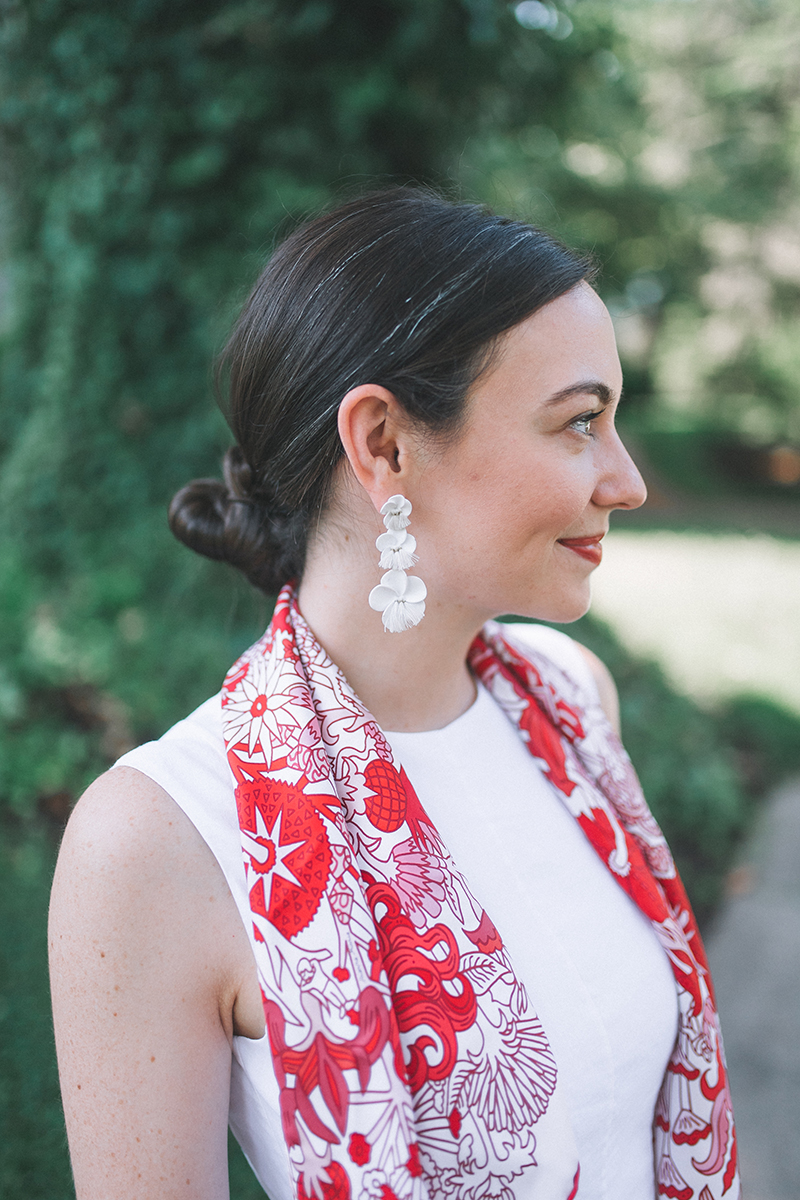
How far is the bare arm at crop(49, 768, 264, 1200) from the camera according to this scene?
109 cm

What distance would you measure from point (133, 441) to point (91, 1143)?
3.68 m

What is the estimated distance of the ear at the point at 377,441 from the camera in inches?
52.3

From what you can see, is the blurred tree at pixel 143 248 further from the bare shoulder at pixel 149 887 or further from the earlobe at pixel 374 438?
the bare shoulder at pixel 149 887

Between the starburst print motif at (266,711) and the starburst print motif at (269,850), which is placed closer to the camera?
the starburst print motif at (269,850)

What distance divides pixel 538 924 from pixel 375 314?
3.34 ft

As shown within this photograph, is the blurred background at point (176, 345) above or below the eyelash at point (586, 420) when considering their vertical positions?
above

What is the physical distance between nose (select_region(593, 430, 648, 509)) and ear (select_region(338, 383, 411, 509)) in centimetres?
34

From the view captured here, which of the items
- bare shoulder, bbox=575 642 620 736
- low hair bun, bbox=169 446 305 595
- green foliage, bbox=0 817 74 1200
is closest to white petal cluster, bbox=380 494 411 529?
low hair bun, bbox=169 446 305 595

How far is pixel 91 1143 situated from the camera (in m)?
1.11

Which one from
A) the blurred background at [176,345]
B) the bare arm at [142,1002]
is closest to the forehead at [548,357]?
the bare arm at [142,1002]

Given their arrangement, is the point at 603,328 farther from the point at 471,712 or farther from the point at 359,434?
the point at 471,712

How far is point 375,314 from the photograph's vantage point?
4.32 feet

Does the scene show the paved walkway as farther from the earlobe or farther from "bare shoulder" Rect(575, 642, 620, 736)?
the earlobe

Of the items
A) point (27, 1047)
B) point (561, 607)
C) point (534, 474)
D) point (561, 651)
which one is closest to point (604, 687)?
point (561, 651)
